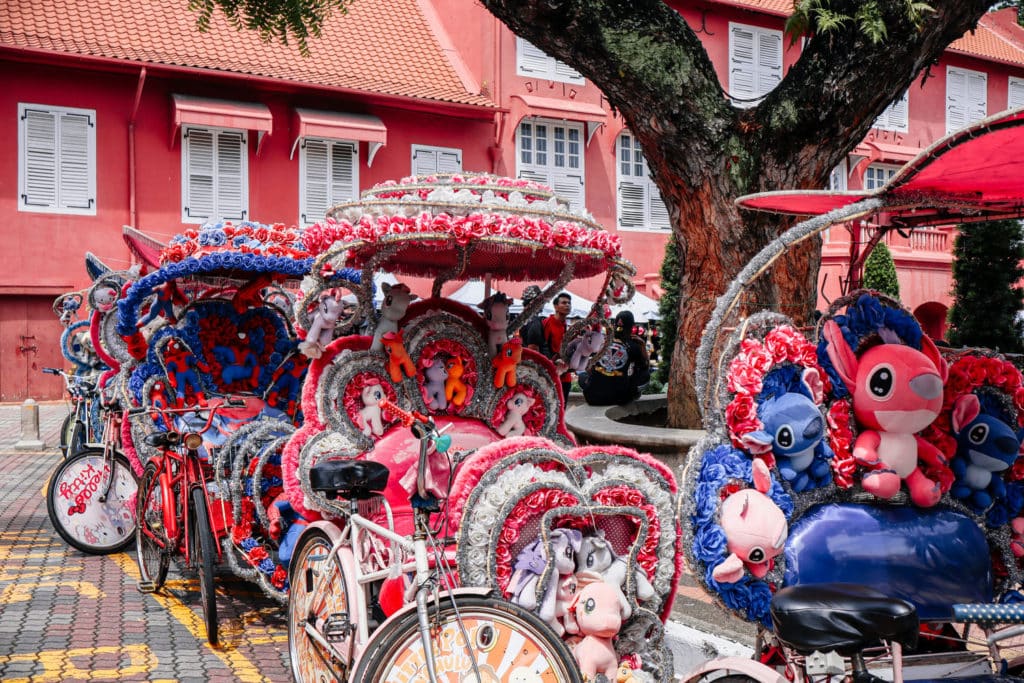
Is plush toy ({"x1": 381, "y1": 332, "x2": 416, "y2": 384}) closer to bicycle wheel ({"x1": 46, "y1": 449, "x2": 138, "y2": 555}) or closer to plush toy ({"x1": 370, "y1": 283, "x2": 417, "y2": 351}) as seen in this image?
plush toy ({"x1": 370, "y1": 283, "x2": 417, "y2": 351})

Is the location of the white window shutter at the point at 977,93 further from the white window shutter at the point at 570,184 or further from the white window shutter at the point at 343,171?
the white window shutter at the point at 343,171

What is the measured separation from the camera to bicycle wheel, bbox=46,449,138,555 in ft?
26.1

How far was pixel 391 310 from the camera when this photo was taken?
19.4ft

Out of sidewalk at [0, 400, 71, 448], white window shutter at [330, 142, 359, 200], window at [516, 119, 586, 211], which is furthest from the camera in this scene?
window at [516, 119, 586, 211]

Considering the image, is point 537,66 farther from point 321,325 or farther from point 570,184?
point 321,325

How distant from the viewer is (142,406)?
7.58 m

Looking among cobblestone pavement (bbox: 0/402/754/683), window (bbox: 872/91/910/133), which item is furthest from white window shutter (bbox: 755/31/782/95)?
cobblestone pavement (bbox: 0/402/754/683)

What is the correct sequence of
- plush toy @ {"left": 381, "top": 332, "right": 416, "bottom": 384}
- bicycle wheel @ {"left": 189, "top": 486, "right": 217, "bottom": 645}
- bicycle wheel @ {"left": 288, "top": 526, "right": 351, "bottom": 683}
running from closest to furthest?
bicycle wheel @ {"left": 288, "top": 526, "right": 351, "bottom": 683}
bicycle wheel @ {"left": 189, "top": 486, "right": 217, "bottom": 645}
plush toy @ {"left": 381, "top": 332, "right": 416, "bottom": 384}

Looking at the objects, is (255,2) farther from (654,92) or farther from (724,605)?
(724,605)

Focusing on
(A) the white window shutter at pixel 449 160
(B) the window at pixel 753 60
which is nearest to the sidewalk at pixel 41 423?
(A) the white window shutter at pixel 449 160

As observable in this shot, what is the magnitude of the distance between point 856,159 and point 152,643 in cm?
2555

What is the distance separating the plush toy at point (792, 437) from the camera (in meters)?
3.88

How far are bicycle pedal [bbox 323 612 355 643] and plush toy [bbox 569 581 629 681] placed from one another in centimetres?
91

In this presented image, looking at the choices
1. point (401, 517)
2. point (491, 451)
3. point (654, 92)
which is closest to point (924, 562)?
point (491, 451)
